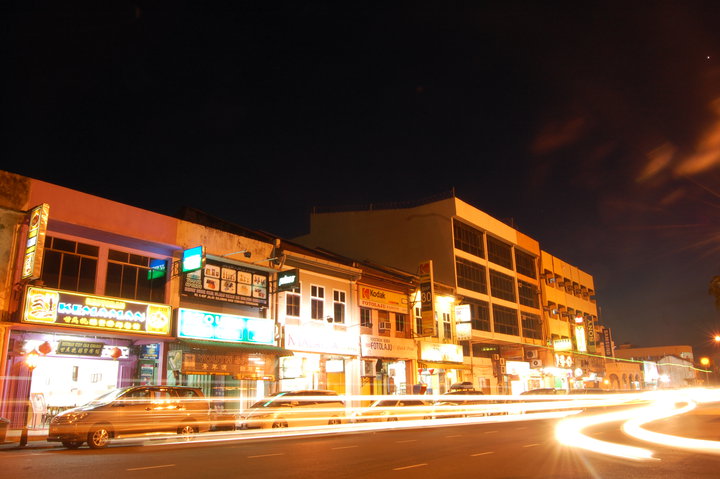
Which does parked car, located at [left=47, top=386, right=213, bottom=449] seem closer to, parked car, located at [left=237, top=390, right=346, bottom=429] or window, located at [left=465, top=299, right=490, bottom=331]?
parked car, located at [left=237, top=390, right=346, bottom=429]

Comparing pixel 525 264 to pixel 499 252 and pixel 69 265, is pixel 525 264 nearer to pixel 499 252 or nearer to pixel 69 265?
pixel 499 252

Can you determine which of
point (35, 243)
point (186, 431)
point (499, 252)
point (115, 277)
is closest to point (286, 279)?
point (115, 277)

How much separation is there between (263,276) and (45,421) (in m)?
10.5

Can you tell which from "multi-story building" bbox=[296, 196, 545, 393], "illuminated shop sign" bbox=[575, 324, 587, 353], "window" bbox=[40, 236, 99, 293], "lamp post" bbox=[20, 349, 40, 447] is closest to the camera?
"lamp post" bbox=[20, 349, 40, 447]

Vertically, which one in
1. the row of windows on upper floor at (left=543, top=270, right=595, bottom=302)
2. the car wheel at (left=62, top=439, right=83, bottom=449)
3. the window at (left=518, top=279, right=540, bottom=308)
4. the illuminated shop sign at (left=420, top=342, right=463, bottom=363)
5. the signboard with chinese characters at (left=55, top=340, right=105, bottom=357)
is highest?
the row of windows on upper floor at (left=543, top=270, right=595, bottom=302)

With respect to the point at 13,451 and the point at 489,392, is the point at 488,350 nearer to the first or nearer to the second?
the point at 489,392

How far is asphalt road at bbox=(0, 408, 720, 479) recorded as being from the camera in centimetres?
988

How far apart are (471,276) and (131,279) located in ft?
97.2

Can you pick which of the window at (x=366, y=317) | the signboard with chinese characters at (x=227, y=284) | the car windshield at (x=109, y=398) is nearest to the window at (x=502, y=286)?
the window at (x=366, y=317)

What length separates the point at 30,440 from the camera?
58.7ft

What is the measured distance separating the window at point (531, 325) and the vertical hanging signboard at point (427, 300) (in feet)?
63.8

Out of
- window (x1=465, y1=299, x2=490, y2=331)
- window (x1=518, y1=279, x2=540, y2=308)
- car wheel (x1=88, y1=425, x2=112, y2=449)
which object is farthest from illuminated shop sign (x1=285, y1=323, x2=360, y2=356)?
window (x1=518, y1=279, x2=540, y2=308)

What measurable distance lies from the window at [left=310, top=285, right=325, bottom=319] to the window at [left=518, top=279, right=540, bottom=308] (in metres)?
28.7

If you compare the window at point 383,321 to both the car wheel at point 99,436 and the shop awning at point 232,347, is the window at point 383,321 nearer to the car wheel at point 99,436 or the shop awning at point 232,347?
the shop awning at point 232,347
